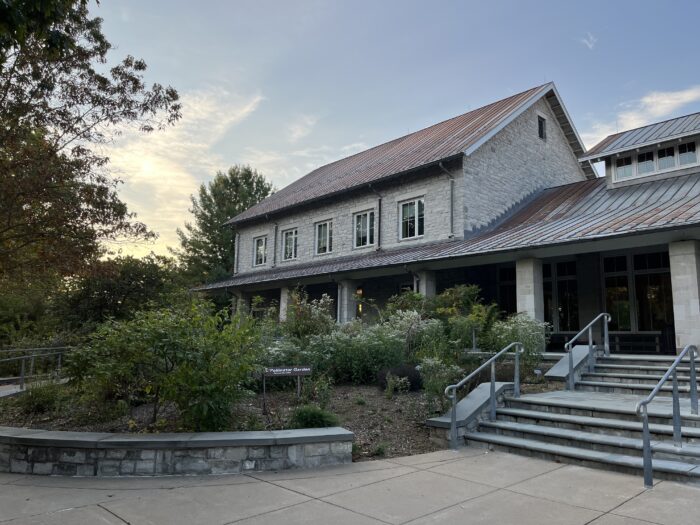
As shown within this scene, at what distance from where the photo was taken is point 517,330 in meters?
11.4

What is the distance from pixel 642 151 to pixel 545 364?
902cm

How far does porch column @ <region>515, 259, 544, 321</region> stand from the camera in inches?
551

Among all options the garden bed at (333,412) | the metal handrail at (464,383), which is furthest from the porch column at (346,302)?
the metal handrail at (464,383)

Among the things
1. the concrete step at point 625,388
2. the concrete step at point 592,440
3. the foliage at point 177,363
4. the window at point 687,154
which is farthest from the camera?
the window at point 687,154

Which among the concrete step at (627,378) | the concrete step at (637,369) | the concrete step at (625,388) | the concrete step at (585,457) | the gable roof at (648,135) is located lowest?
the concrete step at (585,457)

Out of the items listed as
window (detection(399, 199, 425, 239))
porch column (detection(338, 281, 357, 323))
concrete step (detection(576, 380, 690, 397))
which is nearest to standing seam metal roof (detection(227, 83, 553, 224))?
window (detection(399, 199, 425, 239))

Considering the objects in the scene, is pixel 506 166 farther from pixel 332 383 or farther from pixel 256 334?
pixel 256 334

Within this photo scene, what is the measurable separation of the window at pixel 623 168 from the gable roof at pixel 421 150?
427 centimetres

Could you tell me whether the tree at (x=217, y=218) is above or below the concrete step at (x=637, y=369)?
above

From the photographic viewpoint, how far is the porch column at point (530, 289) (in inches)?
551

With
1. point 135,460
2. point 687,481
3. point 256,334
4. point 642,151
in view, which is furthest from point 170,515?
point 642,151

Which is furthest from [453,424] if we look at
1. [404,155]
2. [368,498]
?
[404,155]

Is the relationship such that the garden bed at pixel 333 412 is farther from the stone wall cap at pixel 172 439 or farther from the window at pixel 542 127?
the window at pixel 542 127

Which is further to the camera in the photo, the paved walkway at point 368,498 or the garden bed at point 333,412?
the garden bed at point 333,412
